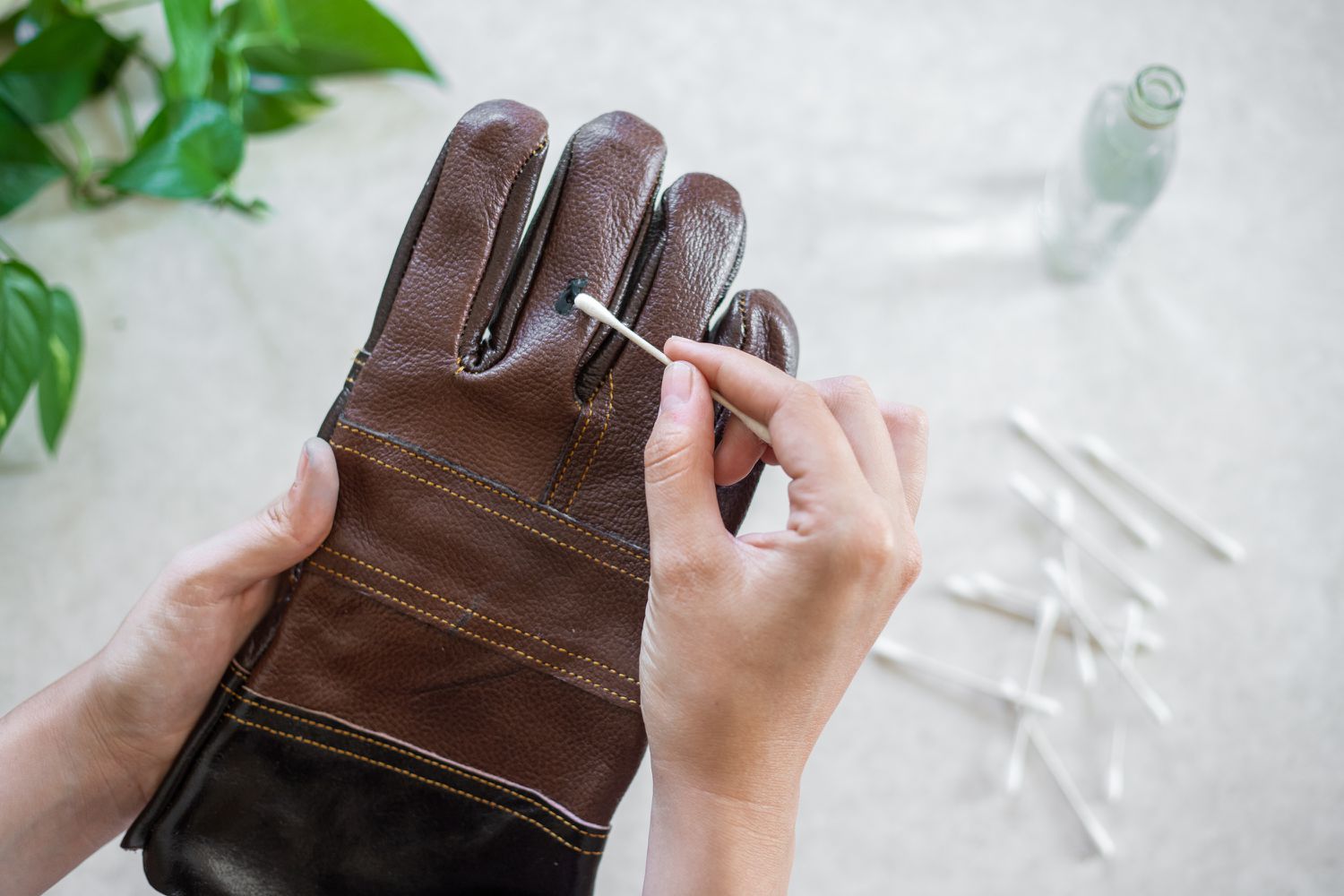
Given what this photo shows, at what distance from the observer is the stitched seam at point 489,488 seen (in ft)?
2.29

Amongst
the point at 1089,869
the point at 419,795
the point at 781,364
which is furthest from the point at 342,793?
the point at 1089,869

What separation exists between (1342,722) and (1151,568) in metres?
0.25

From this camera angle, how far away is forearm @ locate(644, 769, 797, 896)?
0.61 metres

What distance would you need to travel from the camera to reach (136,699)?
72 cm

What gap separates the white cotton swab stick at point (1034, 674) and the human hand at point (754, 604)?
47 cm

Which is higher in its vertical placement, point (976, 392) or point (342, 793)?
point (976, 392)

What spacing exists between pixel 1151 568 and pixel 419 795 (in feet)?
2.64

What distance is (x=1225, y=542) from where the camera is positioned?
109cm

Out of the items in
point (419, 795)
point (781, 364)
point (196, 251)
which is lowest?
point (419, 795)

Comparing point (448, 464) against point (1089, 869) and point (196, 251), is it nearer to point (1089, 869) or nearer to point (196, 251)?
point (196, 251)

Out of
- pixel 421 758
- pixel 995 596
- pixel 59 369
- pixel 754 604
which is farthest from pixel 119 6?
pixel 995 596

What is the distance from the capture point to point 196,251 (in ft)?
3.44

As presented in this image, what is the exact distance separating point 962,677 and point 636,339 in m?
0.59

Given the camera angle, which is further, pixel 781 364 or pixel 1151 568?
pixel 1151 568
